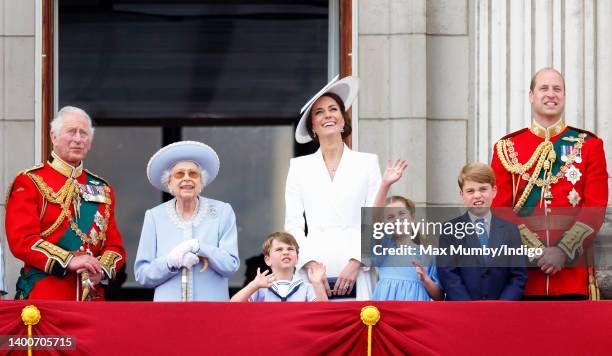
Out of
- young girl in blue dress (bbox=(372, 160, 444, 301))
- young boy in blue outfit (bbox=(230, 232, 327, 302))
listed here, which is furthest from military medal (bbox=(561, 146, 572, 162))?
young boy in blue outfit (bbox=(230, 232, 327, 302))

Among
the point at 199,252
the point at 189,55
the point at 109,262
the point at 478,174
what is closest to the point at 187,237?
the point at 199,252

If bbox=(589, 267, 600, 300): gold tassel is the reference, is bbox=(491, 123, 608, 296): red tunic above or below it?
above

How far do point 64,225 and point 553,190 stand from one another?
2.76 m

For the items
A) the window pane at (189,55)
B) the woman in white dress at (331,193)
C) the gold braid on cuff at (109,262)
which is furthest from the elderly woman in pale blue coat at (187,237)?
the window pane at (189,55)

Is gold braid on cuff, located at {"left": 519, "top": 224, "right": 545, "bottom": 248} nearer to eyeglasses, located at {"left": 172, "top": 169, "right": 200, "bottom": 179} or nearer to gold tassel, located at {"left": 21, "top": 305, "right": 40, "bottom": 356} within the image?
eyeglasses, located at {"left": 172, "top": 169, "right": 200, "bottom": 179}

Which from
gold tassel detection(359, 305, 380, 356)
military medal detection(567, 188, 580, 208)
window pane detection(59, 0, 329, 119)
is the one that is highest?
window pane detection(59, 0, 329, 119)

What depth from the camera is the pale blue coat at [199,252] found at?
8547mm

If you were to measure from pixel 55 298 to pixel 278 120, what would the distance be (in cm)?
640

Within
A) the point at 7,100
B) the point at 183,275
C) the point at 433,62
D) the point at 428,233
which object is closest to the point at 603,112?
the point at 433,62

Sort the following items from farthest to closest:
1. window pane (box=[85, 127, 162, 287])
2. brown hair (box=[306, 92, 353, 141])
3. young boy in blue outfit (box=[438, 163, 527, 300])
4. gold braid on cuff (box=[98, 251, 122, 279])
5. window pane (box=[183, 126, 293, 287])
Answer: window pane (box=[85, 127, 162, 287]), window pane (box=[183, 126, 293, 287]), brown hair (box=[306, 92, 353, 141]), gold braid on cuff (box=[98, 251, 122, 279]), young boy in blue outfit (box=[438, 163, 527, 300])

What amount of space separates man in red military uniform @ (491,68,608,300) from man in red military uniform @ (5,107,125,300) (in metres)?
2.25

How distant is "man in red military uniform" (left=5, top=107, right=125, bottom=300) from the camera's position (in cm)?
848

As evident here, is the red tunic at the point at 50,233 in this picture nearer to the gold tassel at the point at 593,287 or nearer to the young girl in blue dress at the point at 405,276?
the young girl in blue dress at the point at 405,276

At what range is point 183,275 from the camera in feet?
28.0
